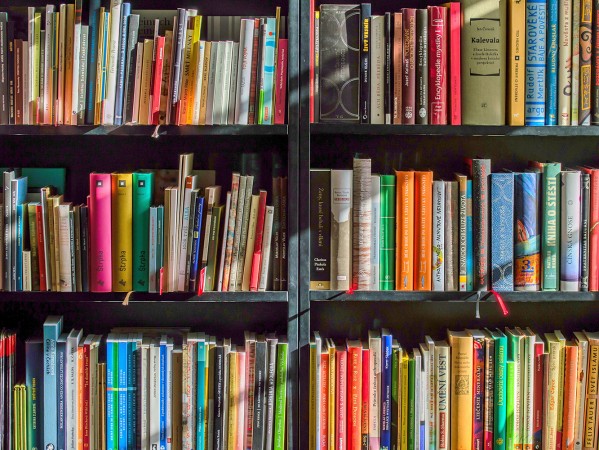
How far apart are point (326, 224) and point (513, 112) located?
518 mm

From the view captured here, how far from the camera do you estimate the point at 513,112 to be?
1993mm

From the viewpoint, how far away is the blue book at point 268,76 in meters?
1.98

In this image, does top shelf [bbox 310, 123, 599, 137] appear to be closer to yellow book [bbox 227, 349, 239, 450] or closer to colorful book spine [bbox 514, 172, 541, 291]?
colorful book spine [bbox 514, 172, 541, 291]

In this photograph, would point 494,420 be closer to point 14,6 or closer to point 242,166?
point 242,166

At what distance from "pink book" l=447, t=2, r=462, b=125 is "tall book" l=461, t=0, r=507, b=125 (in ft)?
0.05

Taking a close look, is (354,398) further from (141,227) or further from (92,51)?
(92,51)

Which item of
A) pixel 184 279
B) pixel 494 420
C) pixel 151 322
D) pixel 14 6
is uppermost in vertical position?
pixel 14 6

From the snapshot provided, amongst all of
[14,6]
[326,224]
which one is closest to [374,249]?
[326,224]

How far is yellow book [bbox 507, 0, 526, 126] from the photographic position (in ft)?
6.50

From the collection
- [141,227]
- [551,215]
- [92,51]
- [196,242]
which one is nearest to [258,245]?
[196,242]

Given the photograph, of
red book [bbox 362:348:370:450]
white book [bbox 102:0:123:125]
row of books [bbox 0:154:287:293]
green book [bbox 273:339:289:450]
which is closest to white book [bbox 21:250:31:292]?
row of books [bbox 0:154:287:293]

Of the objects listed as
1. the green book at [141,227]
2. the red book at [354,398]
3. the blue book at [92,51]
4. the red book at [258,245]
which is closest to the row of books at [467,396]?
the red book at [354,398]

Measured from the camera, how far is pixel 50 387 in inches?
80.9

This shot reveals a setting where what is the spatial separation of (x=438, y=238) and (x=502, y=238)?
0.15 m
